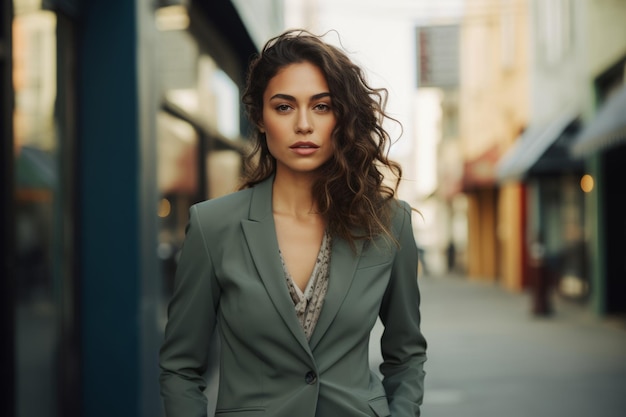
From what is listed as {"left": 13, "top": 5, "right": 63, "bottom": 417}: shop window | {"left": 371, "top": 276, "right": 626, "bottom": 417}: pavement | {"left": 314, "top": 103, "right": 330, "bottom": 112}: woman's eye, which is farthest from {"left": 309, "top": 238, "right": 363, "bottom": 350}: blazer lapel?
{"left": 371, "top": 276, "right": 626, "bottom": 417}: pavement

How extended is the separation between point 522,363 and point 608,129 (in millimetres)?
3257

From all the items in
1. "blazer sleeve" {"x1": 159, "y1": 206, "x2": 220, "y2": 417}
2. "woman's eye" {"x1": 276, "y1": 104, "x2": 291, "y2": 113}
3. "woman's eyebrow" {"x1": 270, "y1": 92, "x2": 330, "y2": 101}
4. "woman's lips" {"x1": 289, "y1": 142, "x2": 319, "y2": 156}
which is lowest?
"blazer sleeve" {"x1": 159, "y1": 206, "x2": 220, "y2": 417}

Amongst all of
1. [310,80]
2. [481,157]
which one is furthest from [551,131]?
[310,80]

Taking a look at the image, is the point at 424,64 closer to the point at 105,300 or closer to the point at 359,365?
the point at 105,300

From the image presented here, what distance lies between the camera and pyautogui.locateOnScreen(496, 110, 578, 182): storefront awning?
1554cm

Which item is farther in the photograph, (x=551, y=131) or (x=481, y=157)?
(x=481, y=157)

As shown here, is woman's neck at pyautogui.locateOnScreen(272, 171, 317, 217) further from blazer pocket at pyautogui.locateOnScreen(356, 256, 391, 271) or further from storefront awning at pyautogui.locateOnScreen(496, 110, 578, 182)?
storefront awning at pyautogui.locateOnScreen(496, 110, 578, 182)

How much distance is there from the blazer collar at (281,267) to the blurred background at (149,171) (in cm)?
66

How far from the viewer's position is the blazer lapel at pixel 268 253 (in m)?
2.12

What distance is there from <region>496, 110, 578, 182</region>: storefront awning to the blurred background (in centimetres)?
7

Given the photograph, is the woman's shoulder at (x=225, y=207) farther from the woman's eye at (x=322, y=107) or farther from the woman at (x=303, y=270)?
the woman's eye at (x=322, y=107)

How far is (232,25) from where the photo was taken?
9367mm

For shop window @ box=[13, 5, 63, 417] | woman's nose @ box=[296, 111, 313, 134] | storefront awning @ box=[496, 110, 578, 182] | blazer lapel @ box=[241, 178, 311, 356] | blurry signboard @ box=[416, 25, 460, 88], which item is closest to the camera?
blazer lapel @ box=[241, 178, 311, 356]

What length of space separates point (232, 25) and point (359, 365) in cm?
769
